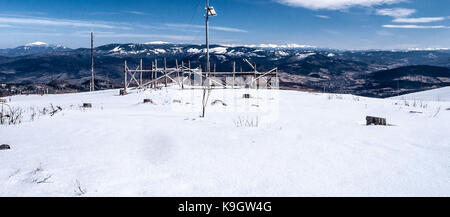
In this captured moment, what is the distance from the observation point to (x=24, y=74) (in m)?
179

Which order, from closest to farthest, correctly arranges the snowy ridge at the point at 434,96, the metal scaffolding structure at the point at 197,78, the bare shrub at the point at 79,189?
the bare shrub at the point at 79,189, the snowy ridge at the point at 434,96, the metal scaffolding structure at the point at 197,78

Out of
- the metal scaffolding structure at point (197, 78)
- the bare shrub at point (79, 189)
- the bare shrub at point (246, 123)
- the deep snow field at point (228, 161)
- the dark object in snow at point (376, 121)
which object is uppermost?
the metal scaffolding structure at point (197, 78)

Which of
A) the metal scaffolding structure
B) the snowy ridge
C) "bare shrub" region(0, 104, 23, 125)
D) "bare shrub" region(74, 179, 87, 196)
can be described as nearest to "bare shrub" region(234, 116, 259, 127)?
"bare shrub" region(74, 179, 87, 196)

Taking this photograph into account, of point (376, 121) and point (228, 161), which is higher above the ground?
point (376, 121)

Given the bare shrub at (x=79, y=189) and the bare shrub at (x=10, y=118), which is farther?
the bare shrub at (x=10, y=118)

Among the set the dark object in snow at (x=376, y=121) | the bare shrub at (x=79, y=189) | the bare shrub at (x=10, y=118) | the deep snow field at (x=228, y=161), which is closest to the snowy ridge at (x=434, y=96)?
the dark object in snow at (x=376, y=121)

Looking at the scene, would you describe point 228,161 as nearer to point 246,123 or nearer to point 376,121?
point 246,123

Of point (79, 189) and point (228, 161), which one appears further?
point (228, 161)

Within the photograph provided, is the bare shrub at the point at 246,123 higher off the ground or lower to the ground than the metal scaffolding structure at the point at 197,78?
lower

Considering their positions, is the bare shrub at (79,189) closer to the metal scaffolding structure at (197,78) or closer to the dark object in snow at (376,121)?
the dark object in snow at (376,121)

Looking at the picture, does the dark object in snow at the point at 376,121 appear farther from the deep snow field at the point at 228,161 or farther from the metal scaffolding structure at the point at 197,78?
the metal scaffolding structure at the point at 197,78

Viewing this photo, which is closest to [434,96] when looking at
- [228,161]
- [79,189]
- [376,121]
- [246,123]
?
[376,121]

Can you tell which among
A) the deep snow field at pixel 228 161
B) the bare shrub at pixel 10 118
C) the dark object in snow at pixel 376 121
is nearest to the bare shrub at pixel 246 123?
the deep snow field at pixel 228 161

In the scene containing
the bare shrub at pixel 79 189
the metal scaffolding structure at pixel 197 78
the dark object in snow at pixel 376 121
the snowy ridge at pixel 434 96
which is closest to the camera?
the bare shrub at pixel 79 189
